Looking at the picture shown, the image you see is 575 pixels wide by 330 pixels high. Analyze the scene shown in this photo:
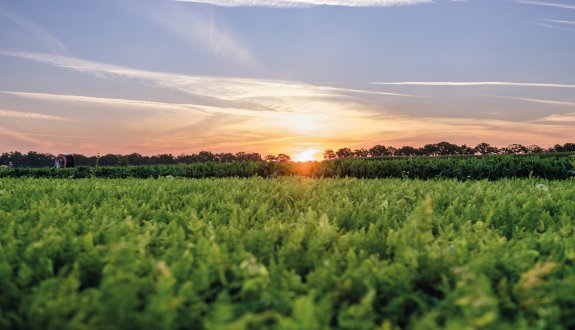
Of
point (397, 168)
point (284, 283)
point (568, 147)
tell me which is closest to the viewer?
point (284, 283)

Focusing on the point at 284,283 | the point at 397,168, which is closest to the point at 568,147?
the point at 397,168

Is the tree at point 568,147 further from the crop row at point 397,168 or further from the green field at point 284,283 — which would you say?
the green field at point 284,283

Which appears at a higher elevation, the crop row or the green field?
the crop row

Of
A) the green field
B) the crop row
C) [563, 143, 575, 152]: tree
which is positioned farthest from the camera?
[563, 143, 575, 152]: tree

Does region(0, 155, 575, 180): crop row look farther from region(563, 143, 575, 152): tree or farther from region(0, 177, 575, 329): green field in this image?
region(563, 143, 575, 152): tree

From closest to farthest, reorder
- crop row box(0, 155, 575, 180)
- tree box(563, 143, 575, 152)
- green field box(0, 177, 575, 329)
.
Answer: green field box(0, 177, 575, 329)
crop row box(0, 155, 575, 180)
tree box(563, 143, 575, 152)

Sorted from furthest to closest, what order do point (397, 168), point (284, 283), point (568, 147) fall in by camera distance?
point (568, 147) → point (397, 168) → point (284, 283)

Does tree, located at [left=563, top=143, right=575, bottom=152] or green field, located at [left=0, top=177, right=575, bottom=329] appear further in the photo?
tree, located at [left=563, top=143, right=575, bottom=152]

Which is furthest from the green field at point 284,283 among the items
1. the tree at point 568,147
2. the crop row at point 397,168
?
the tree at point 568,147

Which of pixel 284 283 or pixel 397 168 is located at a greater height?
pixel 397 168

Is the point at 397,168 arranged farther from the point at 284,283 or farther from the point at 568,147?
the point at 568,147

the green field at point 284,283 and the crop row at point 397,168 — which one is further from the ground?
the crop row at point 397,168

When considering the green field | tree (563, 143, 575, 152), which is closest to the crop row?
the green field

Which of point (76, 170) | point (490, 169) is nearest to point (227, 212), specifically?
point (490, 169)
